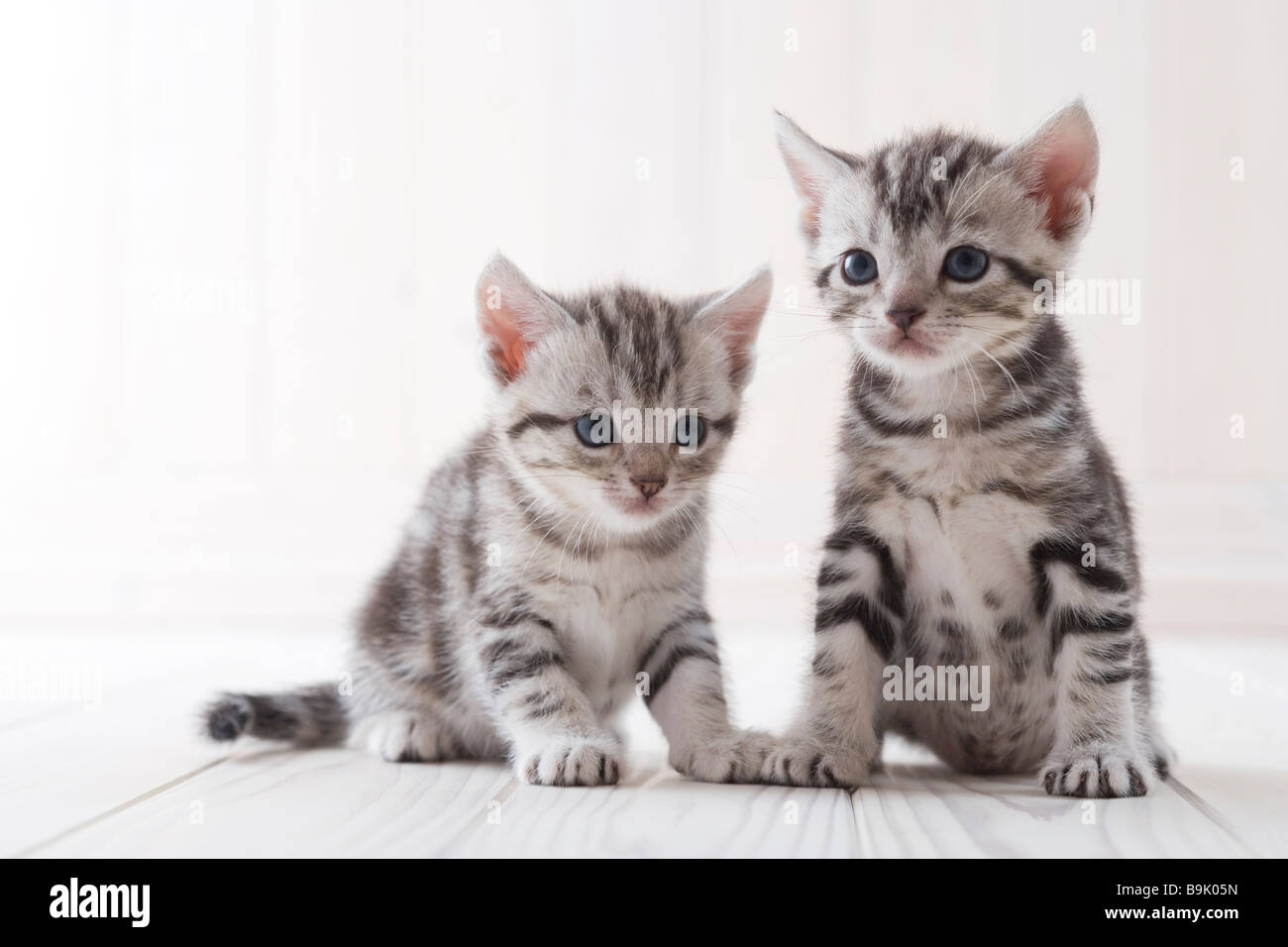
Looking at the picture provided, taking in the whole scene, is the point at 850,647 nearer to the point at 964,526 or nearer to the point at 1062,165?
the point at 964,526

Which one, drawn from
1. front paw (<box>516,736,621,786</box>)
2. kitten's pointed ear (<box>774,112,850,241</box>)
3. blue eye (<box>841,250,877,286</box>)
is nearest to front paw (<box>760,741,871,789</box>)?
front paw (<box>516,736,621,786</box>)

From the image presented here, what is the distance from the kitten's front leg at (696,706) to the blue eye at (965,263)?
64cm

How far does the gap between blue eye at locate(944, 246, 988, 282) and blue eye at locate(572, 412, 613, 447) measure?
52 cm

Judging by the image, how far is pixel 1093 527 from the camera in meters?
1.83

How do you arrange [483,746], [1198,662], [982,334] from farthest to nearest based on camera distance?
[1198,662] < [483,746] < [982,334]

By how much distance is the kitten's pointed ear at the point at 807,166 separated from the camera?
6.45 feet

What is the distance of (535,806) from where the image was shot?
1706mm

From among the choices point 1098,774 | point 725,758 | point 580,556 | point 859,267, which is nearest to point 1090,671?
point 1098,774

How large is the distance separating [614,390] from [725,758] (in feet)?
1.79
